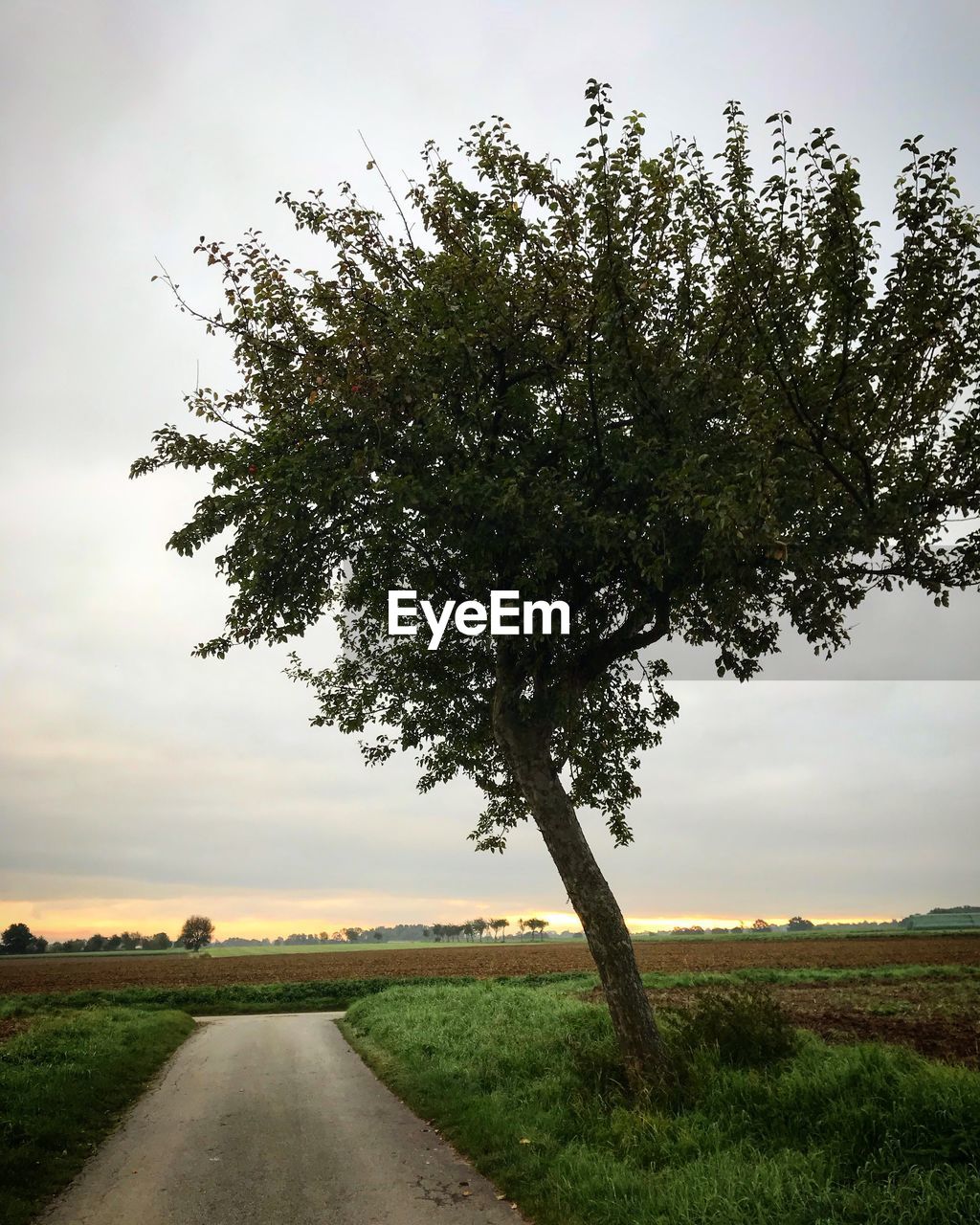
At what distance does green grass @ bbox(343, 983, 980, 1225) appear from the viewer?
6.34 m

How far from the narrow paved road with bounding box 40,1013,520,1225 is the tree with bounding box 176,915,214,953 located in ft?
476

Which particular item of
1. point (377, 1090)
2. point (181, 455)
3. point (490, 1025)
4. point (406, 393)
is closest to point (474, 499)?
point (406, 393)

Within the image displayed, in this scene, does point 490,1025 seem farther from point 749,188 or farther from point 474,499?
point 749,188

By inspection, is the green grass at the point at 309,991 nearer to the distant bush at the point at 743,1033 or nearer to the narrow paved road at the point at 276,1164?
the narrow paved road at the point at 276,1164

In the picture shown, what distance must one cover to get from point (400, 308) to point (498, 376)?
1.95 metres

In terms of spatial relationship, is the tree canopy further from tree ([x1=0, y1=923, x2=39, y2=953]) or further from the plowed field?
tree ([x1=0, y1=923, x2=39, y2=953])

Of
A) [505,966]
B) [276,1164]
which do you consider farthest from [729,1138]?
[505,966]

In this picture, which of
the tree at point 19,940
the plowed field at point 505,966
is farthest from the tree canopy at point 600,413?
the tree at point 19,940

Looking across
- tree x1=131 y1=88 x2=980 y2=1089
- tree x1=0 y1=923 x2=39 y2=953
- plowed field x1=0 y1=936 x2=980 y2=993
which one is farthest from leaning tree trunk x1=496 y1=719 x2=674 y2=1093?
tree x1=0 y1=923 x2=39 y2=953

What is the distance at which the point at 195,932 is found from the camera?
468 ft

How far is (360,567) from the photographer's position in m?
13.7

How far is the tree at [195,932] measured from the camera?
14262cm

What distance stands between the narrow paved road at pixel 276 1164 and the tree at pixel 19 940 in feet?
546

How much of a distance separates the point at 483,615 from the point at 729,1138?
27.0 feet
